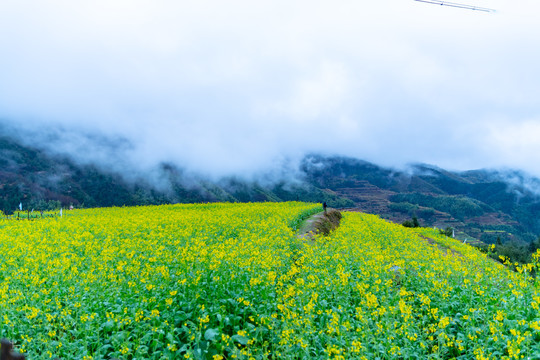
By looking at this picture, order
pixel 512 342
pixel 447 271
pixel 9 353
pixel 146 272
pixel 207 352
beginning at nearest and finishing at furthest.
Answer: pixel 9 353
pixel 512 342
pixel 207 352
pixel 146 272
pixel 447 271

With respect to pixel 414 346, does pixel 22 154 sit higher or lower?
higher

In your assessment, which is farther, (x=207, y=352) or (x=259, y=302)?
(x=259, y=302)

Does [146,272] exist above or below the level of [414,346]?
above

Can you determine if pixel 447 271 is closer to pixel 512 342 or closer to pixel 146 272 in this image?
pixel 512 342

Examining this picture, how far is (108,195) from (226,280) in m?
170

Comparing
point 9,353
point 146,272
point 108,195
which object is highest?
point 9,353

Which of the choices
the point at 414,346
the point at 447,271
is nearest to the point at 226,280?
the point at 414,346

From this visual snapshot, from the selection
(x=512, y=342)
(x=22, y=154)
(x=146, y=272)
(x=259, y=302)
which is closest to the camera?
(x=512, y=342)

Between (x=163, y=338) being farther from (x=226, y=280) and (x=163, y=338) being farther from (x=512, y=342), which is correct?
(x=512, y=342)

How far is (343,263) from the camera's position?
32.3 ft

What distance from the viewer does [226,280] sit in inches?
278

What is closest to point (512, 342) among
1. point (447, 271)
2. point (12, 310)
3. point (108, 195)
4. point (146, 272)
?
point (447, 271)

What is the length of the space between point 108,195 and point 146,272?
16856 centimetres

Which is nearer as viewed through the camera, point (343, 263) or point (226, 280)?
point (226, 280)
